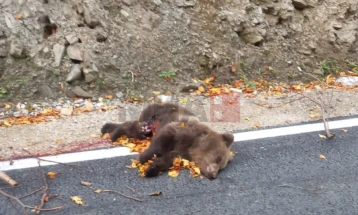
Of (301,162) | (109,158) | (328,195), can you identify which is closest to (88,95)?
(109,158)

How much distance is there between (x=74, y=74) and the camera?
631 centimetres

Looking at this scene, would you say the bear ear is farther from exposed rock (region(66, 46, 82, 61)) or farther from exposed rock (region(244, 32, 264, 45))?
exposed rock (region(244, 32, 264, 45))

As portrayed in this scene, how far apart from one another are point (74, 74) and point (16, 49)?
0.75 metres

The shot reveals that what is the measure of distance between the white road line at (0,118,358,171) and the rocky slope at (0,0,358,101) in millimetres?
1545

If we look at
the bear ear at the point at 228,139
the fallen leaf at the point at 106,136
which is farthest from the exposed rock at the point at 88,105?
the bear ear at the point at 228,139

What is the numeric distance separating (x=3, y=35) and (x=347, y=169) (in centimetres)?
420

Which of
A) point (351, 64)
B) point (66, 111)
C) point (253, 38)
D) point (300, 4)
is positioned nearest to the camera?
point (66, 111)

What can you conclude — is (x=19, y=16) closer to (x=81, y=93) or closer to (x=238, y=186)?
(x=81, y=93)

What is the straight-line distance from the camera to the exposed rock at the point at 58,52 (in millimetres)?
6389

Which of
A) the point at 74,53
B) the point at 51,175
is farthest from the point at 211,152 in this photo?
the point at 74,53

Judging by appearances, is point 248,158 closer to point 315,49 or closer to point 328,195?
point 328,195

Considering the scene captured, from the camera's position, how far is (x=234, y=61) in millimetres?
7078

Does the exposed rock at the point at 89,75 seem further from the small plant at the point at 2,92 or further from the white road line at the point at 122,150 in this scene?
the white road line at the point at 122,150

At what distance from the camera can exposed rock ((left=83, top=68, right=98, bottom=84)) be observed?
20.7 feet
